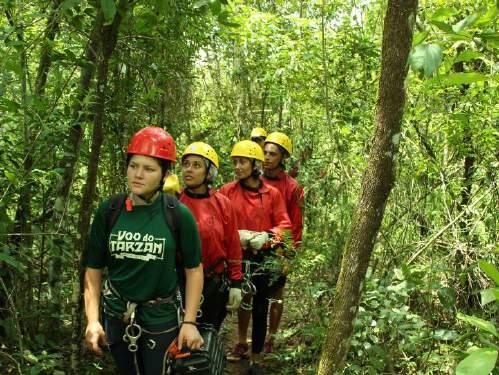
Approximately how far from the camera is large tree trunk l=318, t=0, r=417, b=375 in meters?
2.42

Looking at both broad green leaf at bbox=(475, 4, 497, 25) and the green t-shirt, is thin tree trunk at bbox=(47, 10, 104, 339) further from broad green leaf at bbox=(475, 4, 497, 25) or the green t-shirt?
broad green leaf at bbox=(475, 4, 497, 25)

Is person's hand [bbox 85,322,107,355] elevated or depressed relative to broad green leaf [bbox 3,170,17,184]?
depressed

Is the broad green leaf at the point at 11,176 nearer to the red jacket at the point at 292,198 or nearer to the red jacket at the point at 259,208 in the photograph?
the red jacket at the point at 259,208

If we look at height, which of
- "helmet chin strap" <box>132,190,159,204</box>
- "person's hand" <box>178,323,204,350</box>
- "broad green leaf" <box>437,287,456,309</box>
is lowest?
"person's hand" <box>178,323,204,350</box>

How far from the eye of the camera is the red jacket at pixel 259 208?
5250 mm

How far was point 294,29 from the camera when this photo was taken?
22.5 feet

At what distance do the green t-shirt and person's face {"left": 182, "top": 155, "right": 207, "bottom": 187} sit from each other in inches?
47.8

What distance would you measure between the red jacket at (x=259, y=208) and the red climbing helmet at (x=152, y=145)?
2.21 metres

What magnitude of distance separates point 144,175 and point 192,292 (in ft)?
2.44

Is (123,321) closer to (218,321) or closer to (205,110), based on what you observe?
(218,321)

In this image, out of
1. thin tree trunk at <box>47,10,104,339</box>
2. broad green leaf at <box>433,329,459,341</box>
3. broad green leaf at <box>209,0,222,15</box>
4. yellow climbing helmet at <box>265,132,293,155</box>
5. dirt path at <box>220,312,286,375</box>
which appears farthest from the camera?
yellow climbing helmet at <box>265,132,293,155</box>

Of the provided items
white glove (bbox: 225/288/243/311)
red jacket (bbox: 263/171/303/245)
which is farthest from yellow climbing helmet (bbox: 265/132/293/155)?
white glove (bbox: 225/288/243/311)

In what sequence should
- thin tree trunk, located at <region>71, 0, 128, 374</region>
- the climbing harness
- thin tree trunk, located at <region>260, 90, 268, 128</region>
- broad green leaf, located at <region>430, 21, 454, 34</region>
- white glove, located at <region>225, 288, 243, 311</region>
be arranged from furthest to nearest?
1. thin tree trunk, located at <region>260, 90, 268, 128</region>
2. the climbing harness
3. white glove, located at <region>225, 288, 243, 311</region>
4. thin tree trunk, located at <region>71, 0, 128, 374</region>
5. broad green leaf, located at <region>430, 21, 454, 34</region>

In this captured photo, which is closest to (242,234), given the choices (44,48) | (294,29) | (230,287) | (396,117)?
(230,287)
